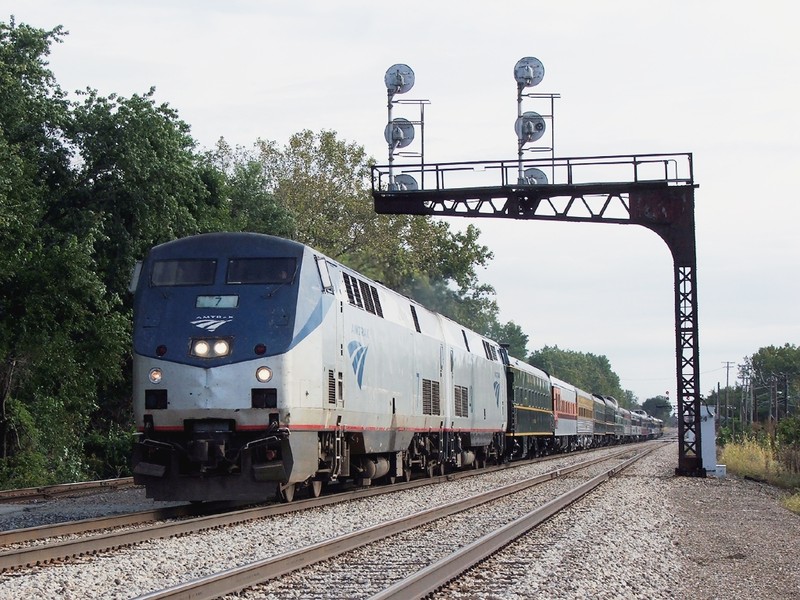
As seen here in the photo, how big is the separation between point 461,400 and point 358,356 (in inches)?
373

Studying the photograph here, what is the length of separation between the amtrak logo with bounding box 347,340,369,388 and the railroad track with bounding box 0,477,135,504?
6777 mm

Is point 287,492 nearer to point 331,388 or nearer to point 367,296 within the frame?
point 331,388

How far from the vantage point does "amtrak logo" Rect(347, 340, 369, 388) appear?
58.9 ft

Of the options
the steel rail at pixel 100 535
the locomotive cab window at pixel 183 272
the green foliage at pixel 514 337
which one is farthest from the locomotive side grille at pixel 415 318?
the green foliage at pixel 514 337

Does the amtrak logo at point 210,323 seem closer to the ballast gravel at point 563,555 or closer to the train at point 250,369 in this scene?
the train at point 250,369

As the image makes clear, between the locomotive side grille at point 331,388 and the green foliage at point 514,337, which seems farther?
the green foliage at point 514,337

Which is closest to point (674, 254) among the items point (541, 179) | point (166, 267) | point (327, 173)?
point (541, 179)

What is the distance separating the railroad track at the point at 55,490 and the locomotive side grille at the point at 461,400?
7.92m

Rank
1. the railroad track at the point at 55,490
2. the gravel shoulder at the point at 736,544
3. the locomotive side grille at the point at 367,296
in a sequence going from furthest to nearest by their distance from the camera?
the railroad track at the point at 55,490
the locomotive side grille at the point at 367,296
the gravel shoulder at the point at 736,544

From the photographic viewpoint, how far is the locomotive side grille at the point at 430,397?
77.0 ft

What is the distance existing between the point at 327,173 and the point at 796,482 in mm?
30625

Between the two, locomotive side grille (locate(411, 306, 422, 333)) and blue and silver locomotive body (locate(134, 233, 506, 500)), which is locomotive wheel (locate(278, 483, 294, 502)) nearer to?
blue and silver locomotive body (locate(134, 233, 506, 500))

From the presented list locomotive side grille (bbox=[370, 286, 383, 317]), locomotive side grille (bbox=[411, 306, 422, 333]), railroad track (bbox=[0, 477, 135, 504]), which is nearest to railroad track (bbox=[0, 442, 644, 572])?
locomotive side grille (bbox=[370, 286, 383, 317])

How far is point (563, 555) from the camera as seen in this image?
11.6 meters
